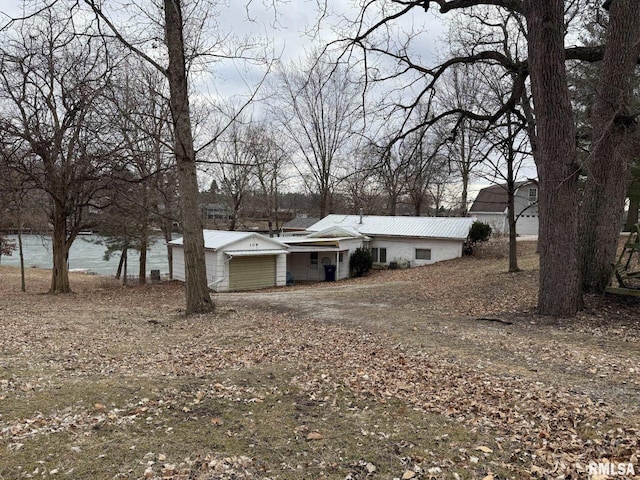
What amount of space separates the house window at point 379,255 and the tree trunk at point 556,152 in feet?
67.6

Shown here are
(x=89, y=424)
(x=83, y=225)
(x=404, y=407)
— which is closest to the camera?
(x=89, y=424)

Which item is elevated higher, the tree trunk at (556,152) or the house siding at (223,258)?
the tree trunk at (556,152)

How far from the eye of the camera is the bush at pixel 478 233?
26859 mm

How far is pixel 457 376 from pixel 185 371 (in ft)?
10.6

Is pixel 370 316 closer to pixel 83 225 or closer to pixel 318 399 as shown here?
pixel 318 399

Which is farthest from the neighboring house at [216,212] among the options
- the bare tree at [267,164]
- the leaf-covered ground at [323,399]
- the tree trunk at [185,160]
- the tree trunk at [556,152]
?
the tree trunk at [556,152]

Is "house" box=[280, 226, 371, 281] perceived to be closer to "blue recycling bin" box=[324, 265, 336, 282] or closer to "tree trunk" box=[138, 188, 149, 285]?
"blue recycling bin" box=[324, 265, 336, 282]

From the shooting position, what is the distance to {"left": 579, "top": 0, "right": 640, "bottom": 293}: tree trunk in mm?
8430

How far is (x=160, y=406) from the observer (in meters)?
4.19

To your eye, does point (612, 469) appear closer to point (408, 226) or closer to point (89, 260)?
point (408, 226)

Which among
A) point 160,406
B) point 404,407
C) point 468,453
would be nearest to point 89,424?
point 160,406

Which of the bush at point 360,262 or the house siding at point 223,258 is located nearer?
the house siding at point 223,258

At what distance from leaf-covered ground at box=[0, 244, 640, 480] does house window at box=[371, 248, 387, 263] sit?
20466mm

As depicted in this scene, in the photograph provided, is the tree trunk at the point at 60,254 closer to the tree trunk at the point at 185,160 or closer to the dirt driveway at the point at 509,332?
the dirt driveway at the point at 509,332
